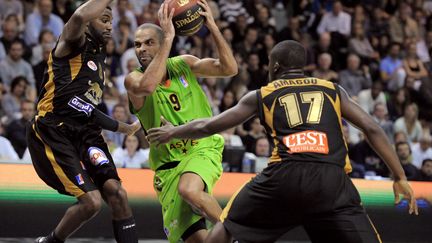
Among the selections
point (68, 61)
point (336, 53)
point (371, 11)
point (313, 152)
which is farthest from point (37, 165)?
point (371, 11)

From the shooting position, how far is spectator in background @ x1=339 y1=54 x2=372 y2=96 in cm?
1577

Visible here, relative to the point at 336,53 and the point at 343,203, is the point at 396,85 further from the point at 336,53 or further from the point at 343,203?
the point at 343,203

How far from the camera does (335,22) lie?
Answer: 17.2 m

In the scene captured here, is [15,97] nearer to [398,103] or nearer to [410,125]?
[410,125]

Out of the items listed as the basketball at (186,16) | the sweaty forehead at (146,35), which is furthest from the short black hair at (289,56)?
the sweaty forehead at (146,35)

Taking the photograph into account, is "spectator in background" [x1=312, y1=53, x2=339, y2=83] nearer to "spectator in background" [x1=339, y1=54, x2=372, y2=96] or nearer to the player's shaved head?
"spectator in background" [x1=339, y1=54, x2=372, y2=96]

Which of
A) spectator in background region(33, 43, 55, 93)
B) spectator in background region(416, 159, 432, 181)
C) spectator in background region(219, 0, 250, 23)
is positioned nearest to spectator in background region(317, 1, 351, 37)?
spectator in background region(219, 0, 250, 23)

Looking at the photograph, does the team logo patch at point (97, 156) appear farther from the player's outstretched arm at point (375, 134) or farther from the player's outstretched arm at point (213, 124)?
the player's outstretched arm at point (375, 134)

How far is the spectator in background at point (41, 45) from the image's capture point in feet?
43.9

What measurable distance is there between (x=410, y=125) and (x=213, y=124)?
9.31 metres

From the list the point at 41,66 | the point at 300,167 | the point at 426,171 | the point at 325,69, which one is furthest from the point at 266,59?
the point at 300,167

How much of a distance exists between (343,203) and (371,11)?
A: 13.0m

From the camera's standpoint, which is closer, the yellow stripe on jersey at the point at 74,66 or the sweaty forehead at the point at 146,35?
the sweaty forehead at the point at 146,35

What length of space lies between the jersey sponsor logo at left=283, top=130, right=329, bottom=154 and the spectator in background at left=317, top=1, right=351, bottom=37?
11479mm
